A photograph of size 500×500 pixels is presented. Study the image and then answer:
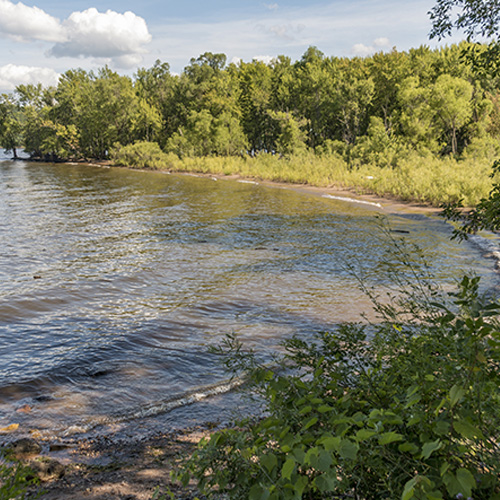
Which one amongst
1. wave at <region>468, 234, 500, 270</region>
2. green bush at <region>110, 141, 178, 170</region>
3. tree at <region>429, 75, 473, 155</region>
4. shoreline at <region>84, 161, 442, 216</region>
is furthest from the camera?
green bush at <region>110, 141, 178, 170</region>

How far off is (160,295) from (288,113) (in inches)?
1674

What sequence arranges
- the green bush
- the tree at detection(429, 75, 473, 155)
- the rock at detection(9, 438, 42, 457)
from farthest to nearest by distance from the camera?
the green bush → the tree at detection(429, 75, 473, 155) → the rock at detection(9, 438, 42, 457)

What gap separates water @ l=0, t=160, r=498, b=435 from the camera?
5.93m

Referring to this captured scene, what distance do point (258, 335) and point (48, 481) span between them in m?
4.51

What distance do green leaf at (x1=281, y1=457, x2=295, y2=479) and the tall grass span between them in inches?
408

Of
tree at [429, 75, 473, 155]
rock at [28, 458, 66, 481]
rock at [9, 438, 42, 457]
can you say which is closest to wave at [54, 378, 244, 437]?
rock at [9, 438, 42, 457]

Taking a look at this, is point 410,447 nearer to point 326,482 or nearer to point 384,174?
point 326,482

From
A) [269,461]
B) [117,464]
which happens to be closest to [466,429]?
[269,461]

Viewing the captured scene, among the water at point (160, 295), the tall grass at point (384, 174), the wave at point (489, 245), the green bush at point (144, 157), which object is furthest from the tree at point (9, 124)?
the wave at point (489, 245)

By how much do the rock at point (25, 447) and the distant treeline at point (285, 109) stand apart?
65.4 feet

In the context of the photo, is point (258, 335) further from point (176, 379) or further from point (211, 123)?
point (211, 123)

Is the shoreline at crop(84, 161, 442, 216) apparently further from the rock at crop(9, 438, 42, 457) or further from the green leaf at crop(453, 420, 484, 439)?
the green leaf at crop(453, 420, 484, 439)

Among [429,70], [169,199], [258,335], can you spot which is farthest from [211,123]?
[258,335]

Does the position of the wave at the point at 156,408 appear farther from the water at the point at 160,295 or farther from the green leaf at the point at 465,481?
the green leaf at the point at 465,481
